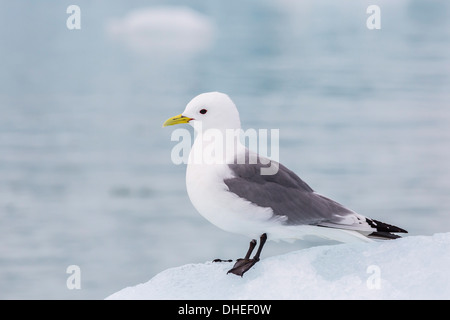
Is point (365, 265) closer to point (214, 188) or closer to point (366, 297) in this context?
point (366, 297)

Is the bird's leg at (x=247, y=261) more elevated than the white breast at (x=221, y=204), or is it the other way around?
the white breast at (x=221, y=204)

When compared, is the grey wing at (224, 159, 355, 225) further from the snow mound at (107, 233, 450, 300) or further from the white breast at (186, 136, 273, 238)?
the snow mound at (107, 233, 450, 300)

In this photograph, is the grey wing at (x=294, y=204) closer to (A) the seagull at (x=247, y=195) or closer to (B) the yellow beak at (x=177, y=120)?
(A) the seagull at (x=247, y=195)

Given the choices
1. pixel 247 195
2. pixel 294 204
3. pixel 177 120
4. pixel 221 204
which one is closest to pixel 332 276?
pixel 294 204

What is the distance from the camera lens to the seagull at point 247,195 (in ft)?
15.3

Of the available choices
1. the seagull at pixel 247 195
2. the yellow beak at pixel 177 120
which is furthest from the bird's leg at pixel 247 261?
the yellow beak at pixel 177 120

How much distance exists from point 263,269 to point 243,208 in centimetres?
53

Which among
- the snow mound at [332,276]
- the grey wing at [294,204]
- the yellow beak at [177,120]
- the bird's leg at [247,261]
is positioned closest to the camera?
the snow mound at [332,276]

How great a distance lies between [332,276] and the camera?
4.73m

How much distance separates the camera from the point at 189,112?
4.94 metres

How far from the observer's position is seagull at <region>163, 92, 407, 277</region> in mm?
4664

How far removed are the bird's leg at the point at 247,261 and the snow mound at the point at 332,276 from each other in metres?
0.05

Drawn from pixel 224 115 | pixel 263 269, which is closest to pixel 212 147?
pixel 224 115

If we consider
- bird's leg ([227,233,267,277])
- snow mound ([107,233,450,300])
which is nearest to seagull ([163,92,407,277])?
bird's leg ([227,233,267,277])
